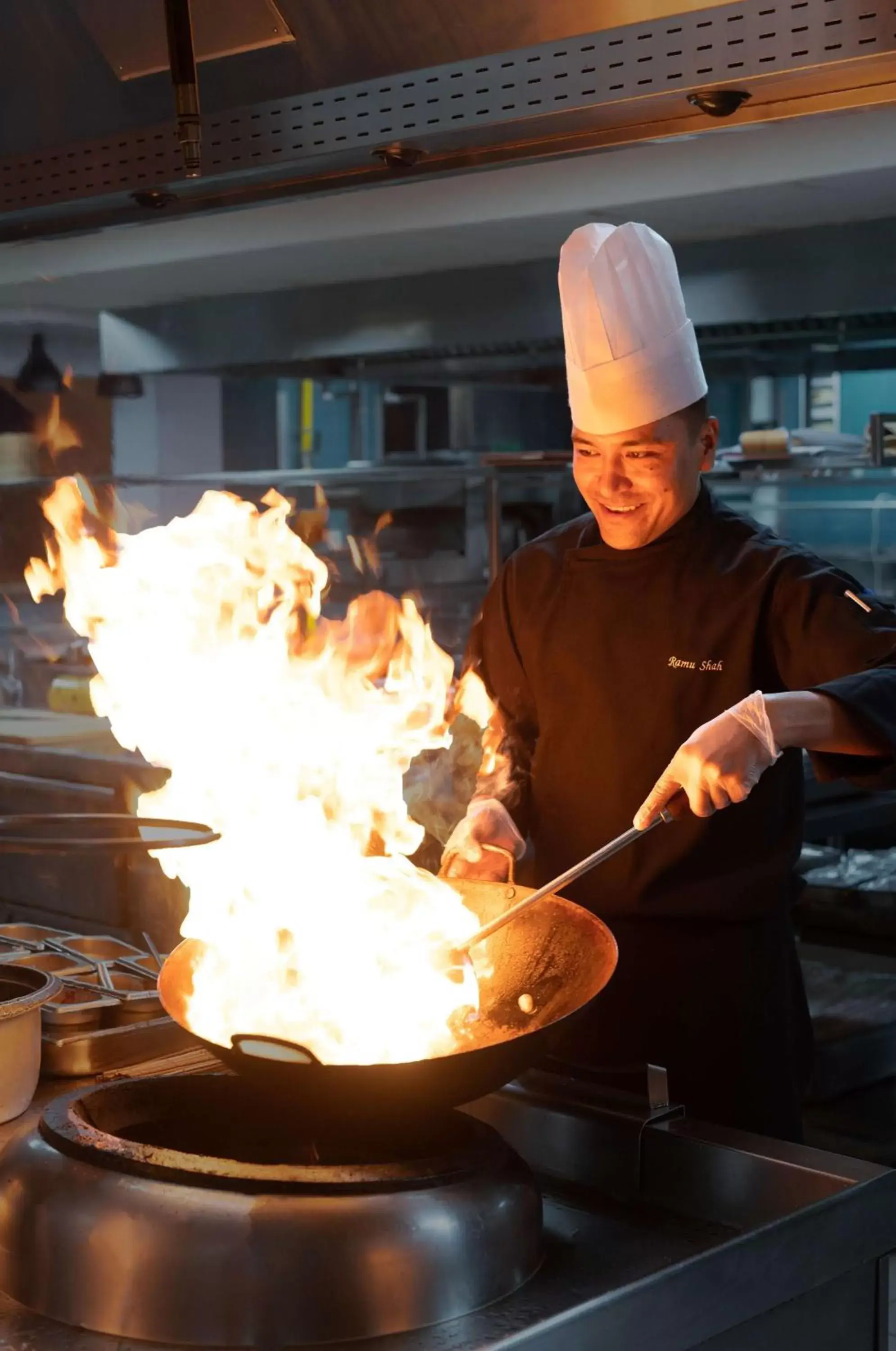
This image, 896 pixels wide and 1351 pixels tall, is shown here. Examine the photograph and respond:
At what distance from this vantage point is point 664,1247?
1.35 metres

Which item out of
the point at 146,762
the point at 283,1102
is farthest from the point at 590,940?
the point at 146,762

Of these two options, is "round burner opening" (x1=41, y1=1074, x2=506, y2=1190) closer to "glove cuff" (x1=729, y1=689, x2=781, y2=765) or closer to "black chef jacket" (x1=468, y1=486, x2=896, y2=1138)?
"glove cuff" (x1=729, y1=689, x2=781, y2=765)

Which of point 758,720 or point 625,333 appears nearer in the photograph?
point 758,720

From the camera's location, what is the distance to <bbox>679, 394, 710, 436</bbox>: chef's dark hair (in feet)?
6.91

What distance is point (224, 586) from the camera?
1.92 meters

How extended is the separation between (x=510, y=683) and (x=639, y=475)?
0.39 m

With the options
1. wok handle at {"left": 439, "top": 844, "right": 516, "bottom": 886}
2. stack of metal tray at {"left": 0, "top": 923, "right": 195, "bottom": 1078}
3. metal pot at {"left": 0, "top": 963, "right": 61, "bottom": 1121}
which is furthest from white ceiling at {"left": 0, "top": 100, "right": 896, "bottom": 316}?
metal pot at {"left": 0, "top": 963, "right": 61, "bottom": 1121}

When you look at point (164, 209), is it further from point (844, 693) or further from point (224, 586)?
point (844, 693)

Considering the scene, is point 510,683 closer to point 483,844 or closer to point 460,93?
point 483,844

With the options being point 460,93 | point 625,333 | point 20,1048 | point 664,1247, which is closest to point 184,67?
point 460,93

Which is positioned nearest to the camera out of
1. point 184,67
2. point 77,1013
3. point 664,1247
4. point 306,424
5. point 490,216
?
point 664,1247

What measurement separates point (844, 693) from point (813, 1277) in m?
0.66

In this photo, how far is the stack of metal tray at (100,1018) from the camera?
68.0 inches

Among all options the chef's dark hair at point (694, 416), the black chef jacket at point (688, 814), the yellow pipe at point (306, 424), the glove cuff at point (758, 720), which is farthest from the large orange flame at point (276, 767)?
the yellow pipe at point (306, 424)
